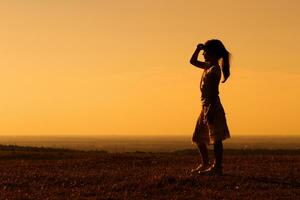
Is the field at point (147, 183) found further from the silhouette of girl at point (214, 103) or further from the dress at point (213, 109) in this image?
the dress at point (213, 109)

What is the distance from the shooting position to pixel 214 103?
56.2 ft

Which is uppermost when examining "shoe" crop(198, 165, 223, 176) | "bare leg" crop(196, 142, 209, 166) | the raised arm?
the raised arm

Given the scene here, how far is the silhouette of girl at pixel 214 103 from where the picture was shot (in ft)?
55.9

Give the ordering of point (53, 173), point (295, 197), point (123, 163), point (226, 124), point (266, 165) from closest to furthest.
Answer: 1. point (295, 197)
2. point (226, 124)
3. point (53, 173)
4. point (266, 165)
5. point (123, 163)

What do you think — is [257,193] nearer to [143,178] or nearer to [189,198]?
[189,198]

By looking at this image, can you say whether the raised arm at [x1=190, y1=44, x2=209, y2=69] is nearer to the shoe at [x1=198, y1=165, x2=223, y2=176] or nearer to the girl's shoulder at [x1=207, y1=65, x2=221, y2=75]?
the girl's shoulder at [x1=207, y1=65, x2=221, y2=75]

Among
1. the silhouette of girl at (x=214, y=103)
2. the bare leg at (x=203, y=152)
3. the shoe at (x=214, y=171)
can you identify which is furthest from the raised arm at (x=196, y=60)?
the shoe at (x=214, y=171)

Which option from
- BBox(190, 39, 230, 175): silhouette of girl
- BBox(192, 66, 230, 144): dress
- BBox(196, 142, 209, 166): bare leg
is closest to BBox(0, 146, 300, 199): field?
BBox(196, 142, 209, 166): bare leg

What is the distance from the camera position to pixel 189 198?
14.3 metres

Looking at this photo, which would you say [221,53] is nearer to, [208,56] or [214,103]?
[208,56]

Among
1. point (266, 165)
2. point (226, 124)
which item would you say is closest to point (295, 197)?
point (226, 124)

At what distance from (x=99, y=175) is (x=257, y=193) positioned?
5167mm

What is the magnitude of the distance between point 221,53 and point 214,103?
136 centimetres

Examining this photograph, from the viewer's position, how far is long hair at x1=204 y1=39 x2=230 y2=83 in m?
17.2
